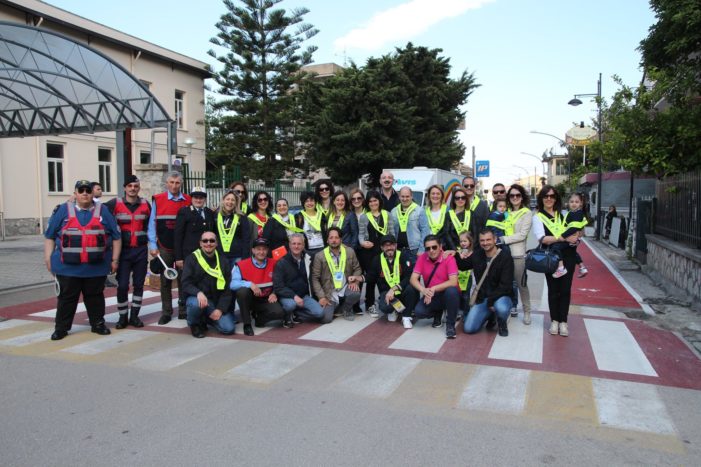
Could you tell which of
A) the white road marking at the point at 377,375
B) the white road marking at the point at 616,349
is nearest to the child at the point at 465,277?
the white road marking at the point at 616,349

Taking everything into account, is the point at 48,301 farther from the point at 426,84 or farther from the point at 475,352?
the point at 426,84

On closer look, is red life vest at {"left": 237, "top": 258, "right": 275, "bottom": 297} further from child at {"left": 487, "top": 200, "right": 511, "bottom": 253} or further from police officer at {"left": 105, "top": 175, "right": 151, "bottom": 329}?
child at {"left": 487, "top": 200, "right": 511, "bottom": 253}

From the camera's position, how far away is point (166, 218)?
7.52m

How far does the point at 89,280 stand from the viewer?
685 centimetres

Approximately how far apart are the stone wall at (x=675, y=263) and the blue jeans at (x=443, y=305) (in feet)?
15.4

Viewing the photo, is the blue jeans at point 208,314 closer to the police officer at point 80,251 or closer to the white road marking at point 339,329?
the white road marking at point 339,329

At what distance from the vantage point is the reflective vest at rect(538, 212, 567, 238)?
6969mm

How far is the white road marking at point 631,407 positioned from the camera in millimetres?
4219

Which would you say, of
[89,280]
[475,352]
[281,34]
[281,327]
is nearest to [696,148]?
[475,352]

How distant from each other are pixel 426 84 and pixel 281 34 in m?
8.41

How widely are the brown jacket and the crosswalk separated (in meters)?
0.87

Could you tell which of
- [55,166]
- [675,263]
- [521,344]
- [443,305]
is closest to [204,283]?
[443,305]

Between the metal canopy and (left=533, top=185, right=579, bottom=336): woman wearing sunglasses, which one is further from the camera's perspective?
the metal canopy

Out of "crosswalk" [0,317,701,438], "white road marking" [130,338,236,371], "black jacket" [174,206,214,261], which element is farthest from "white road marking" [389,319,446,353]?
"black jacket" [174,206,214,261]
